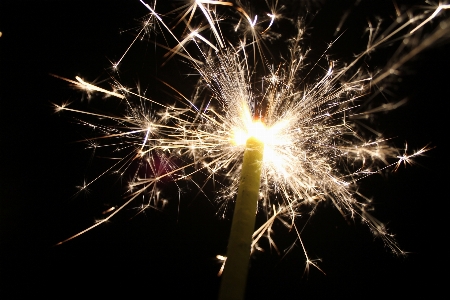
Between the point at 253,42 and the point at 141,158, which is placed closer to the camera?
the point at 253,42

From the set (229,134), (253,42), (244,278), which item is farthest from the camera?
(229,134)

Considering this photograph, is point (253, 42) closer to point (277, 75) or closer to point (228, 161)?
point (277, 75)

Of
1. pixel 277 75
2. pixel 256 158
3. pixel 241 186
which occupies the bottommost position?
pixel 241 186

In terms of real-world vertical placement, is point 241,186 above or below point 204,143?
below

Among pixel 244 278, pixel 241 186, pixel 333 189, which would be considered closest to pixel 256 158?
pixel 241 186

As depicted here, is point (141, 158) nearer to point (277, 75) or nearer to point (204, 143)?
point (204, 143)

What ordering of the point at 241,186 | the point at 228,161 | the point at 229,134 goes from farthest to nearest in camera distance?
the point at 228,161
the point at 229,134
the point at 241,186

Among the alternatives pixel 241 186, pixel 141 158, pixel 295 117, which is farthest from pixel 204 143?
pixel 241 186
